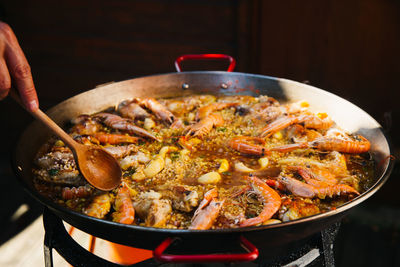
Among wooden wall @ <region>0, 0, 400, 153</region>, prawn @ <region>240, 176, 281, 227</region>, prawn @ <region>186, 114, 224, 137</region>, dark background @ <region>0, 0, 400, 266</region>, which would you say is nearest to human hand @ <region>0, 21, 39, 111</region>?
prawn @ <region>186, 114, 224, 137</region>

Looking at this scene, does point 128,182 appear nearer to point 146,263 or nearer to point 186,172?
point 186,172

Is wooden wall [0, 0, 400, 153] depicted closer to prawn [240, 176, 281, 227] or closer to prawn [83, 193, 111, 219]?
prawn [240, 176, 281, 227]

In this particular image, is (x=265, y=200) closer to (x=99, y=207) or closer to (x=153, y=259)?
(x=153, y=259)

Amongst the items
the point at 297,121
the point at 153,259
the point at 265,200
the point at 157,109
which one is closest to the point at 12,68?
the point at 153,259

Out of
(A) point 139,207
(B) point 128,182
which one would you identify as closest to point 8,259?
(B) point 128,182

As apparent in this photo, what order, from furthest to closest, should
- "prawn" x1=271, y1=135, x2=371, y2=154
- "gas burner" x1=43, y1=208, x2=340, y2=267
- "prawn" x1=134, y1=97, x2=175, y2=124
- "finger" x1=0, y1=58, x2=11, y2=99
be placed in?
"prawn" x1=134, y1=97, x2=175, y2=124 → "prawn" x1=271, y1=135, x2=371, y2=154 → "gas burner" x1=43, y1=208, x2=340, y2=267 → "finger" x1=0, y1=58, x2=11, y2=99

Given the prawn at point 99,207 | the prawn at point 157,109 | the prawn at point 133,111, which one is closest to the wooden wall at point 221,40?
the prawn at point 157,109
